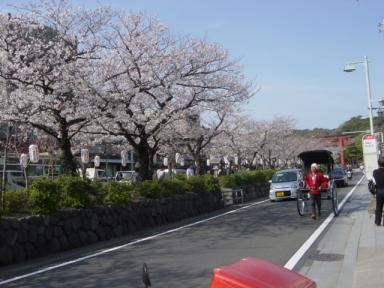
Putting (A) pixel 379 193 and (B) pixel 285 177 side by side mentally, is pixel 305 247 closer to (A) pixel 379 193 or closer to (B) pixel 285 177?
(A) pixel 379 193

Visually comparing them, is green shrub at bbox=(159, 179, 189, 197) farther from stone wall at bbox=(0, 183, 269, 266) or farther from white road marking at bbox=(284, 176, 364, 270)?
white road marking at bbox=(284, 176, 364, 270)

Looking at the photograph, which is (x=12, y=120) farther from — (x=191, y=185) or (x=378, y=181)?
(x=378, y=181)

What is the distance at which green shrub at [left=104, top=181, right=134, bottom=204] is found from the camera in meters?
15.2

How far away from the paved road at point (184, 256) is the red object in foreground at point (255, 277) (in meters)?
5.03

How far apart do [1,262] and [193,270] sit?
4.28 meters

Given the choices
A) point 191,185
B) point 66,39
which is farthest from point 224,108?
point 66,39

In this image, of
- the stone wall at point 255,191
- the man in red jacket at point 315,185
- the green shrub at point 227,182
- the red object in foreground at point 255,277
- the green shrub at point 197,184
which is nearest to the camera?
the red object in foreground at point 255,277

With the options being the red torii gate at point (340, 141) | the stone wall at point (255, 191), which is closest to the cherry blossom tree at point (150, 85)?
the stone wall at point (255, 191)

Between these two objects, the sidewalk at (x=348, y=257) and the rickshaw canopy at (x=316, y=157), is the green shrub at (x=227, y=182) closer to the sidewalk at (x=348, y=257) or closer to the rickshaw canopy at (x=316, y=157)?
the rickshaw canopy at (x=316, y=157)

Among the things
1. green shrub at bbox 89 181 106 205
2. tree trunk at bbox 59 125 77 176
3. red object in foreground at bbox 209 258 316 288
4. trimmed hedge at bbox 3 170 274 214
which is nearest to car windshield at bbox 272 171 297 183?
trimmed hedge at bbox 3 170 274 214

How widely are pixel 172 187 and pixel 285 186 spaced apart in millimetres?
8226

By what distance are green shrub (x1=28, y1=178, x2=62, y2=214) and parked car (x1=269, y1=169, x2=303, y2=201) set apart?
50.1 feet

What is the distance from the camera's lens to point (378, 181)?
12.8 metres

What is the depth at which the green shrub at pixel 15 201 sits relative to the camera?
11.9 metres
